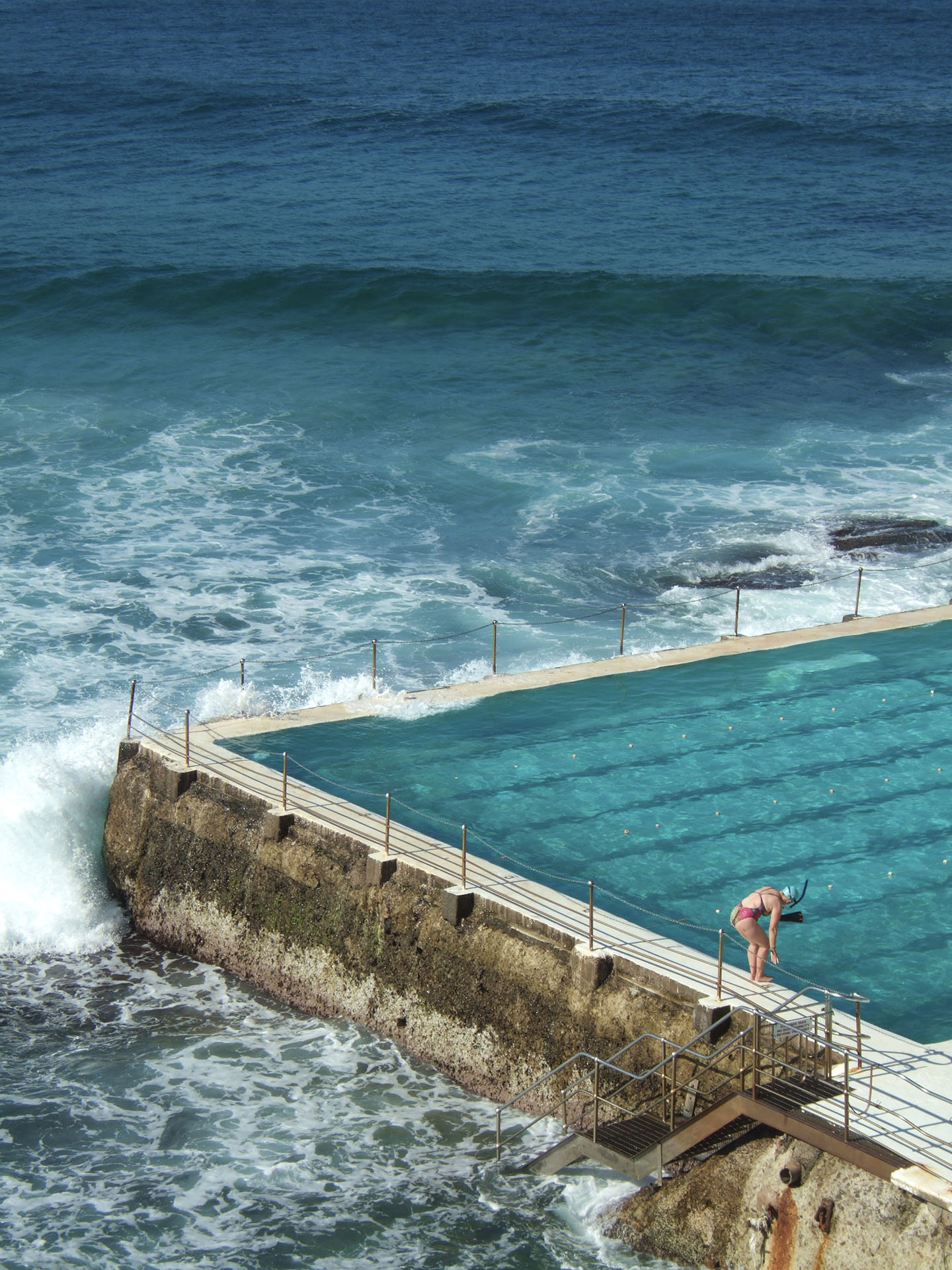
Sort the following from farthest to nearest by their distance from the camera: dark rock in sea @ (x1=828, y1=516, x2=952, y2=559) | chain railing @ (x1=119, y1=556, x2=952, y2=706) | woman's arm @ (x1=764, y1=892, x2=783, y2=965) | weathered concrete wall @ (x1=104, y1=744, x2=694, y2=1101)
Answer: dark rock in sea @ (x1=828, y1=516, x2=952, y2=559), chain railing @ (x1=119, y1=556, x2=952, y2=706), weathered concrete wall @ (x1=104, y1=744, x2=694, y2=1101), woman's arm @ (x1=764, y1=892, x2=783, y2=965)

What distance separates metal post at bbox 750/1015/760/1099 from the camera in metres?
10.1

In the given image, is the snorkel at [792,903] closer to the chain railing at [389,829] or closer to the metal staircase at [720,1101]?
the chain railing at [389,829]

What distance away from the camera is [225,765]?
15234 mm

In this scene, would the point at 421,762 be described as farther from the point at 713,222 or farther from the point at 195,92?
the point at 195,92

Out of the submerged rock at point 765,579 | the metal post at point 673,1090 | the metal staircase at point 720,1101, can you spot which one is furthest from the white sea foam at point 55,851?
the submerged rock at point 765,579

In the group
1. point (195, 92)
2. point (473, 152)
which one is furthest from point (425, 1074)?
point (195, 92)

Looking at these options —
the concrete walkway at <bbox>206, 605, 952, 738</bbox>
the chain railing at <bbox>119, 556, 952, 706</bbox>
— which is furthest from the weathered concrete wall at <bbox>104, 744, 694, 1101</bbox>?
the chain railing at <bbox>119, 556, 952, 706</bbox>

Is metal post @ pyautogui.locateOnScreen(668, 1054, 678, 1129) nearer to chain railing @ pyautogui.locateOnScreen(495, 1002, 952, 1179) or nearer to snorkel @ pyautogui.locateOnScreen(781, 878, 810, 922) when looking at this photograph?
chain railing @ pyautogui.locateOnScreen(495, 1002, 952, 1179)

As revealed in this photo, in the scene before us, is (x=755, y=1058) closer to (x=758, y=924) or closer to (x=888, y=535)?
(x=758, y=924)

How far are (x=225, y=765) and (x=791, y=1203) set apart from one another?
290 inches

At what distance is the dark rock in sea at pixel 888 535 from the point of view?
2636 cm

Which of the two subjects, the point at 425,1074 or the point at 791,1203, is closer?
the point at 791,1203

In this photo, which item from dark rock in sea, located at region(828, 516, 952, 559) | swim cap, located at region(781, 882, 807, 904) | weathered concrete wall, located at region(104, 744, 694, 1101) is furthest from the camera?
dark rock in sea, located at region(828, 516, 952, 559)

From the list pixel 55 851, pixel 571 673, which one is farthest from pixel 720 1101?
pixel 571 673
